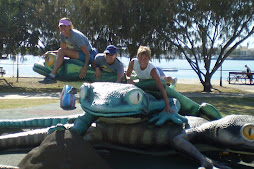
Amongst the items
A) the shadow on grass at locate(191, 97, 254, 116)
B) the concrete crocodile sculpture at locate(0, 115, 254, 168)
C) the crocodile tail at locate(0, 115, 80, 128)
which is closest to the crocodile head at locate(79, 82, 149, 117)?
the concrete crocodile sculpture at locate(0, 115, 254, 168)

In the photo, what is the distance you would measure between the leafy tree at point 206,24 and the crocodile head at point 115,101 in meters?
13.7

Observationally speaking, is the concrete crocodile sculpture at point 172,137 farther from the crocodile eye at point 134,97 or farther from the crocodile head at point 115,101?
the crocodile eye at point 134,97

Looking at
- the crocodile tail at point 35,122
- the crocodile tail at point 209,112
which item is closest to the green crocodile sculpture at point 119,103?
the crocodile tail at point 209,112

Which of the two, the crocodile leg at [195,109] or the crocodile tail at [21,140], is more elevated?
the crocodile leg at [195,109]

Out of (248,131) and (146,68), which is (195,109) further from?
(248,131)

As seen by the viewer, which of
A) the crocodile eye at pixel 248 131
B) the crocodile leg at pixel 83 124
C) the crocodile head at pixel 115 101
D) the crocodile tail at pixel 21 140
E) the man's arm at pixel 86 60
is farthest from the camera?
the man's arm at pixel 86 60

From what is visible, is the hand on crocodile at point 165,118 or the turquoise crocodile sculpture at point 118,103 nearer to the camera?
the turquoise crocodile sculpture at point 118,103

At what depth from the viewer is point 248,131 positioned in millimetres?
4082

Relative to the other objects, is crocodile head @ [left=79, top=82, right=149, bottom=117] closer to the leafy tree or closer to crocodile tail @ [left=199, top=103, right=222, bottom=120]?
crocodile tail @ [left=199, top=103, right=222, bottom=120]

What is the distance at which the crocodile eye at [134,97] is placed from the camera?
3.87 metres

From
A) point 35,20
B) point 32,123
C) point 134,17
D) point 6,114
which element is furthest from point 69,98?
point 35,20

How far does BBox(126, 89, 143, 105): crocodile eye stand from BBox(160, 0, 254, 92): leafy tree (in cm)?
1371

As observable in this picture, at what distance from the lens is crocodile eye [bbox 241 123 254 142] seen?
13.4 ft

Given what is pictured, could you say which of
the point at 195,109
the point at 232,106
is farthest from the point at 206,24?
the point at 195,109
